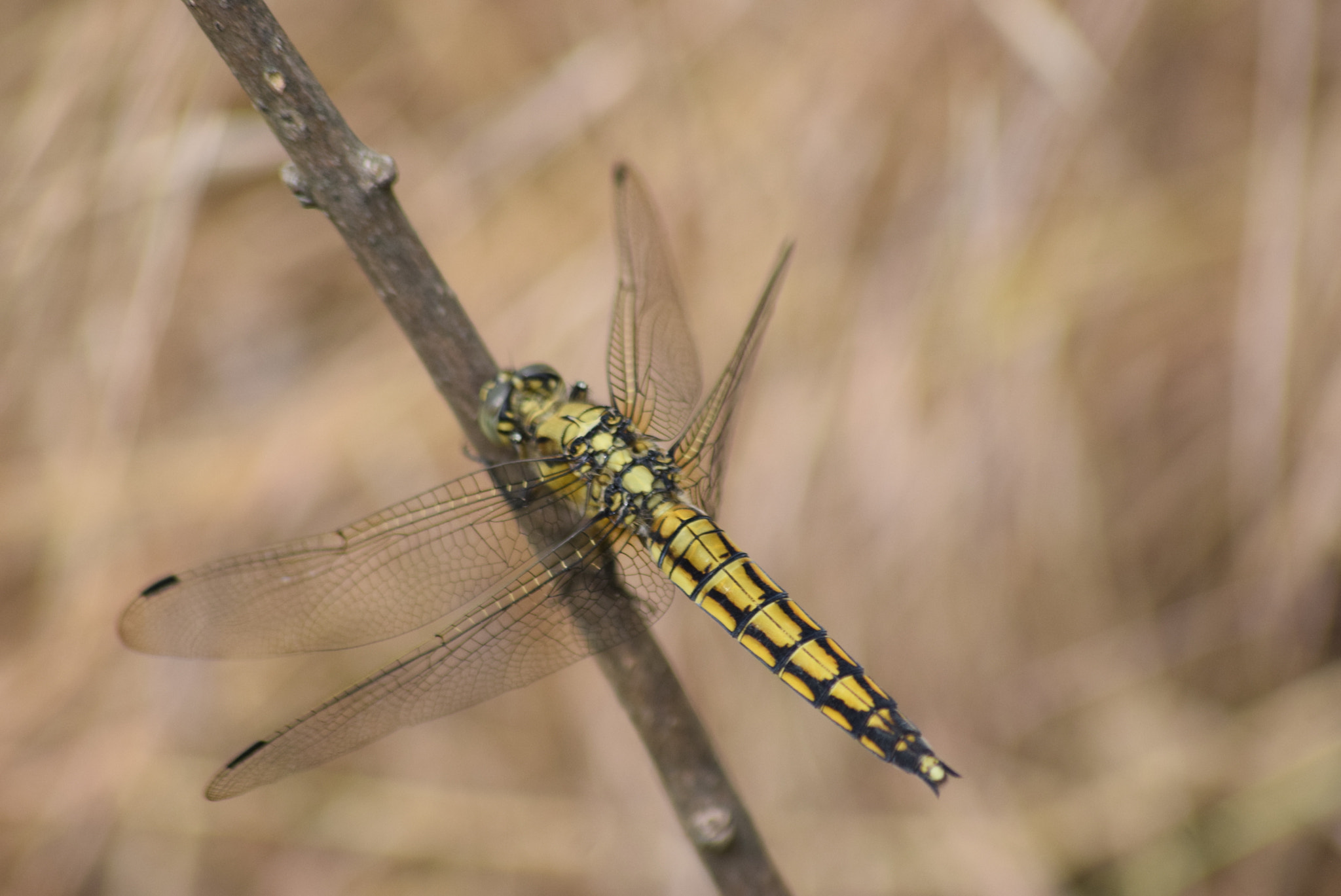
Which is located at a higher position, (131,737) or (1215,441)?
(131,737)

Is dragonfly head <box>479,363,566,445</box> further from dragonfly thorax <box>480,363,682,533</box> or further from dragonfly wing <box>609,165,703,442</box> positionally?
dragonfly wing <box>609,165,703,442</box>

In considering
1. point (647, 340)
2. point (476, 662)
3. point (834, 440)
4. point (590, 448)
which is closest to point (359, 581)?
point (476, 662)

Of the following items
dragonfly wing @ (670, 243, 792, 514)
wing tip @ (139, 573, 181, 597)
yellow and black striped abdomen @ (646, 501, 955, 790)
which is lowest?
yellow and black striped abdomen @ (646, 501, 955, 790)

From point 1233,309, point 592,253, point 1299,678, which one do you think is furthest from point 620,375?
point 1299,678

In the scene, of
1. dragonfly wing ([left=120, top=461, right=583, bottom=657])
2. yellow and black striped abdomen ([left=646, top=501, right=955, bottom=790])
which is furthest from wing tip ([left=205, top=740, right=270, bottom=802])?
yellow and black striped abdomen ([left=646, top=501, right=955, bottom=790])

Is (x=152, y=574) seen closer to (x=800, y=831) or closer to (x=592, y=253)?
(x=592, y=253)

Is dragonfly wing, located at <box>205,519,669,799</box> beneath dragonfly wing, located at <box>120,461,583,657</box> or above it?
beneath

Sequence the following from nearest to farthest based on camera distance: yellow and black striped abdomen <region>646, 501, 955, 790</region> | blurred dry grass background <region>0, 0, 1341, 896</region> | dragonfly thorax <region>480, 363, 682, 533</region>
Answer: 1. yellow and black striped abdomen <region>646, 501, 955, 790</region>
2. dragonfly thorax <region>480, 363, 682, 533</region>
3. blurred dry grass background <region>0, 0, 1341, 896</region>

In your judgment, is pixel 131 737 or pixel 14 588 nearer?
pixel 131 737

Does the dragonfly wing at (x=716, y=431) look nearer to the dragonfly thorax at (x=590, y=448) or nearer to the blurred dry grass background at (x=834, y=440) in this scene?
the dragonfly thorax at (x=590, y=448)
